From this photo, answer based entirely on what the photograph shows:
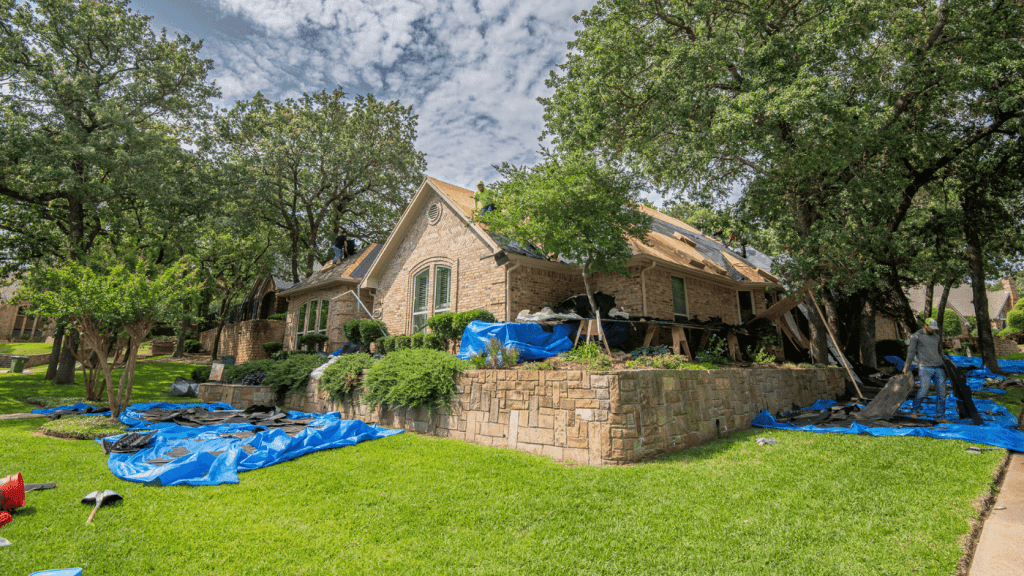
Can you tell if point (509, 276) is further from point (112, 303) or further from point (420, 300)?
point (112, 303)

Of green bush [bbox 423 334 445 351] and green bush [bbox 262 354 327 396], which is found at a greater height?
green bush [bbox 423 334 445 351]

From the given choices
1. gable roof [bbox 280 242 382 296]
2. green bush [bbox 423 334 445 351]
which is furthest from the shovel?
gable roof [bbox 280 242 382 296]

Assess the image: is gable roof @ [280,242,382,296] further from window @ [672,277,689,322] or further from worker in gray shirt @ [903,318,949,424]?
worker in gray shirt @ [903,318,949,424]

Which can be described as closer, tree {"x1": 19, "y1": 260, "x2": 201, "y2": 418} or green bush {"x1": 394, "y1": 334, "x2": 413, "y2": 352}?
tree {"x1": 19, "y1": 260, "x2": 201, "y2": 418}

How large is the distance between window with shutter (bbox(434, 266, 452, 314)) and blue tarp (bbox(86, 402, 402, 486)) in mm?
5994

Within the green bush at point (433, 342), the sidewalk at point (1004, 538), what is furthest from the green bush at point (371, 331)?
the sidewalk at point (1004, 538)

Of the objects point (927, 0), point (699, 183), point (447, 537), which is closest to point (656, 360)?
point (447, 537)

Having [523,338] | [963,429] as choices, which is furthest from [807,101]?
[523,338]

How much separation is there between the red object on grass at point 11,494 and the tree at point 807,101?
12.9 meters

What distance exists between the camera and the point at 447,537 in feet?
14.1

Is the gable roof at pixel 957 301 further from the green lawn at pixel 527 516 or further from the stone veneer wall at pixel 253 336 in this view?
the stone veneer wall at pixel 253 336

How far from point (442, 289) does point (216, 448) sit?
9047 millimetres

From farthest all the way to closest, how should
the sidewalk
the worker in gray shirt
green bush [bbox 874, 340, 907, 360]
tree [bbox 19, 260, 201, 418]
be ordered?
green bush [bbox 874, 340, 907, 360] → tree [bbox 19, 260, 201, 418] → the worker in gray shirt → the sidewalk

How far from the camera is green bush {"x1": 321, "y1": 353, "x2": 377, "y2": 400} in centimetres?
1130
